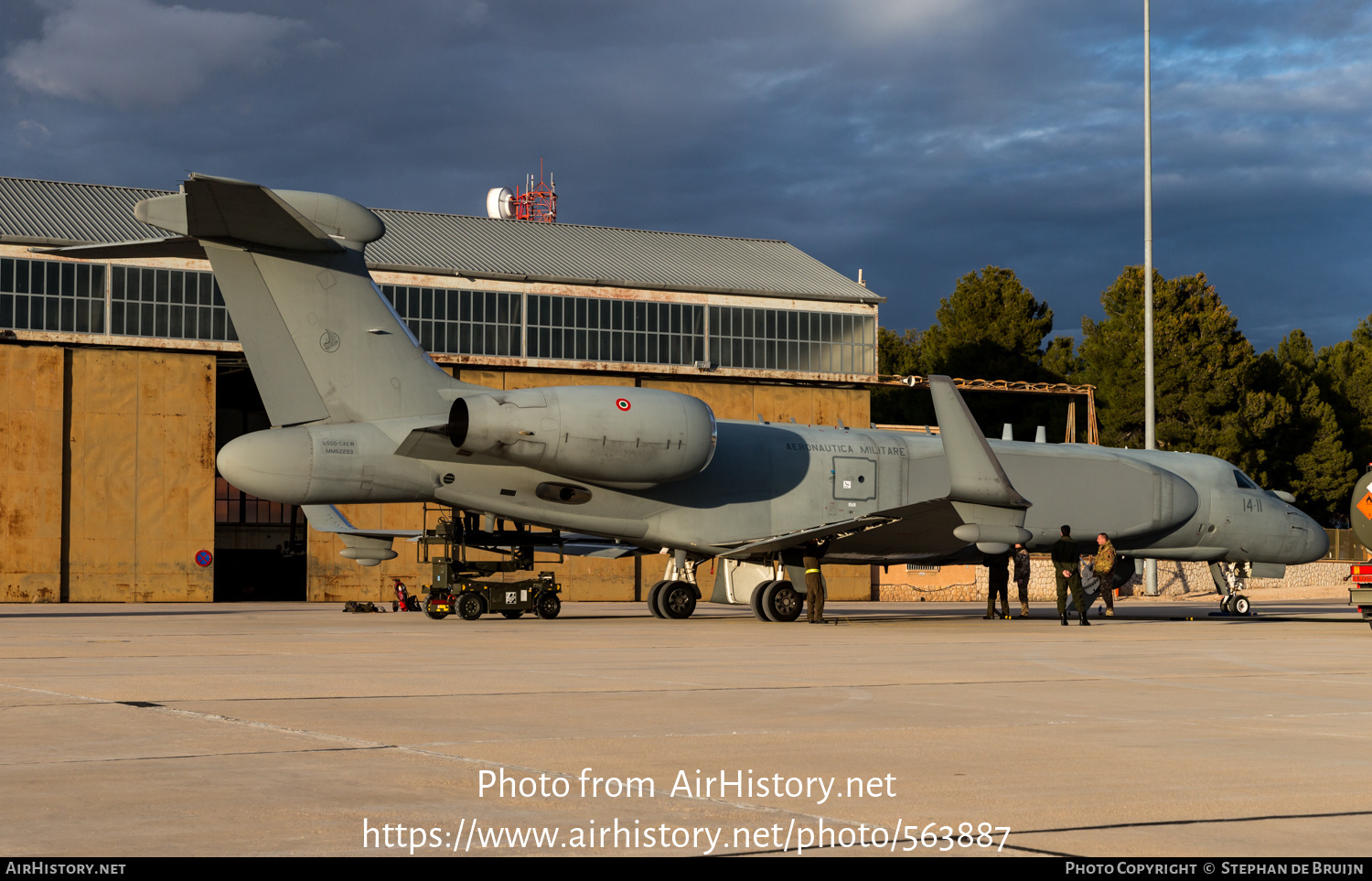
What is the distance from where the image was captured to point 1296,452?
213 feet

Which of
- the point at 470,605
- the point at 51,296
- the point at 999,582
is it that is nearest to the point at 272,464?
the point at 470,605

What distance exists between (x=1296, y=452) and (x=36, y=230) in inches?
2138

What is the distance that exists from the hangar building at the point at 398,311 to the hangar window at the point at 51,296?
0.17 ft

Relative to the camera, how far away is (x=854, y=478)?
82.9ft

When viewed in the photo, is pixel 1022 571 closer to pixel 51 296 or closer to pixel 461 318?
pixel 461 318

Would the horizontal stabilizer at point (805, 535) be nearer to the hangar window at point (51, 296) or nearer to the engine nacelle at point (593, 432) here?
the engine nacelle at point (593, 432)

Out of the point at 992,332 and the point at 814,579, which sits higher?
the point at 992,332

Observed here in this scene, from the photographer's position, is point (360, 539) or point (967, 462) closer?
point (967, 462)

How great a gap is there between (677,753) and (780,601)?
1655cm

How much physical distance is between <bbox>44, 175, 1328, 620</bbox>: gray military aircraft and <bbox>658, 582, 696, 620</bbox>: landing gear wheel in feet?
1.84

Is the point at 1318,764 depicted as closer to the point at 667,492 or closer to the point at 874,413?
the point at 667,492

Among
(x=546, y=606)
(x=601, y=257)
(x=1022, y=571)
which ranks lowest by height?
(x=546, y=606)

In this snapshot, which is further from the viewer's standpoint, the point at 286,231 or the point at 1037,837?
the point at 286,231

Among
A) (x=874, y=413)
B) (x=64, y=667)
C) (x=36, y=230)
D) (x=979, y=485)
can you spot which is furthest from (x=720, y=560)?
(x=874, y=413)
